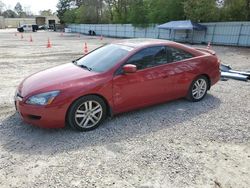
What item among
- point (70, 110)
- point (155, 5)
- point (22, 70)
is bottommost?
point (22, 70)

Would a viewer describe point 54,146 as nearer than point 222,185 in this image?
No

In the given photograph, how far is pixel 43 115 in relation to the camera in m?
3.81

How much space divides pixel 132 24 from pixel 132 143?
3197 centimetres

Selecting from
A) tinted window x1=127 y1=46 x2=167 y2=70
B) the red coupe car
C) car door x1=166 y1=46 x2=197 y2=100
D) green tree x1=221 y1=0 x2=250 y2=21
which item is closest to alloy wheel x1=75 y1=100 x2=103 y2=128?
the red coupe car

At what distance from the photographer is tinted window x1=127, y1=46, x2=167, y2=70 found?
458 cm

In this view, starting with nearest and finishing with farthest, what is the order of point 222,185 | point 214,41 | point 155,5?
point 222,185 < point 214,41 < point 155,5

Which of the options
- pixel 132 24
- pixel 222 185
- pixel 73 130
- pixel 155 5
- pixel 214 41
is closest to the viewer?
pixel 222 185

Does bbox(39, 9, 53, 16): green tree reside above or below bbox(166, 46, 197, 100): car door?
above

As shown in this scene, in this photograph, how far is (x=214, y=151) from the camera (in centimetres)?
356

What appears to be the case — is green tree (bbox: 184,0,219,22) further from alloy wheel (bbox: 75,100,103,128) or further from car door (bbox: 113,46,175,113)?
alloy wheel (bbox: 75,100,103,128)

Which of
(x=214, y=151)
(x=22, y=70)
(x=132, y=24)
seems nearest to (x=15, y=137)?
(x=214, y=151)

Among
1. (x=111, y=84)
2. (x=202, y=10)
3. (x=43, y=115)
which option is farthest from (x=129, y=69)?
(x=202, y=10)

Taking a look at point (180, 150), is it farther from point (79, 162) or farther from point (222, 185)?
point (79, 162)

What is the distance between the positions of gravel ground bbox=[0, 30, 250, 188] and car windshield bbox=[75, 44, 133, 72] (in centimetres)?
101
